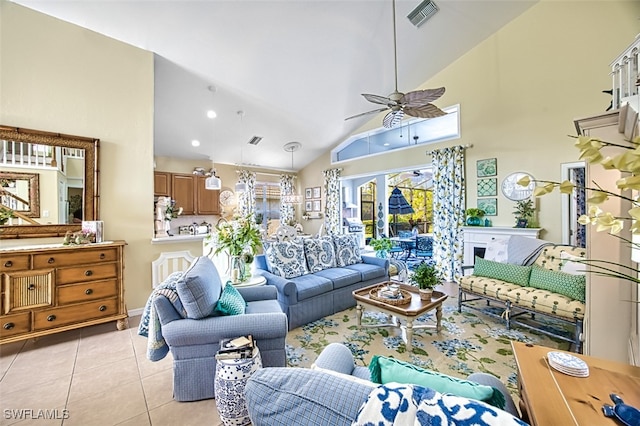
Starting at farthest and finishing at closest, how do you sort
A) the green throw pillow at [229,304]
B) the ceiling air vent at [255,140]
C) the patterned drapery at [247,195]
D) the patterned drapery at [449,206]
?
the patterned drapery at [247,195], the ceiling air vent at [255,140], the patterned drapery at [449,206], the green throw pillow at [229,304]

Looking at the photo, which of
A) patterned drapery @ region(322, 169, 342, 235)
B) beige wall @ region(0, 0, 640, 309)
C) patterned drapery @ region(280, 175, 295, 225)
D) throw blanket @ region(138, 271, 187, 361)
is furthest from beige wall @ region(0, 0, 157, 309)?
patterned drapery @ region(280, 175, 295, 225)

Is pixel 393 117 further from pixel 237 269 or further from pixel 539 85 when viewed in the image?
pixel 237 269

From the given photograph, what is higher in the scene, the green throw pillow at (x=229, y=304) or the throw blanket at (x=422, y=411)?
the throw blanket at (x=422, y=411)

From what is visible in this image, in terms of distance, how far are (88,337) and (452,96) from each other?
659 centimetres

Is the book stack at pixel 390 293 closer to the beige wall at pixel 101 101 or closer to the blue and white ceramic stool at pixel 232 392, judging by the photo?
the blue and white ceramic stool at pixel 232 392

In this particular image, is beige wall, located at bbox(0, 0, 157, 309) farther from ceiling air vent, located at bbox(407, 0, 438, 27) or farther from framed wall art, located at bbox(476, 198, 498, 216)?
framed wall art, located at bbox(476, 198, 498, 216)

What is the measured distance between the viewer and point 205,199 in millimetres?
6676

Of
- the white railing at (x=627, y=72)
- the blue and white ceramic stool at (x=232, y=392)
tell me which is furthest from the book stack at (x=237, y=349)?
the white railing at (x=627, y=72)

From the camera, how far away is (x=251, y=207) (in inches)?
297

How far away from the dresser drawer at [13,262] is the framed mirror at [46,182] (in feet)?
1.63

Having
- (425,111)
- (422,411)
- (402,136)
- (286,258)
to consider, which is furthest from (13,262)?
(402,136)

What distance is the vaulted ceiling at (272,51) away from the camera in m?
3.04

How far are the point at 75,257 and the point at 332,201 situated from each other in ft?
18.1

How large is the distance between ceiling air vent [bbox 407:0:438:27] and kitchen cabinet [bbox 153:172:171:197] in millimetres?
5808
